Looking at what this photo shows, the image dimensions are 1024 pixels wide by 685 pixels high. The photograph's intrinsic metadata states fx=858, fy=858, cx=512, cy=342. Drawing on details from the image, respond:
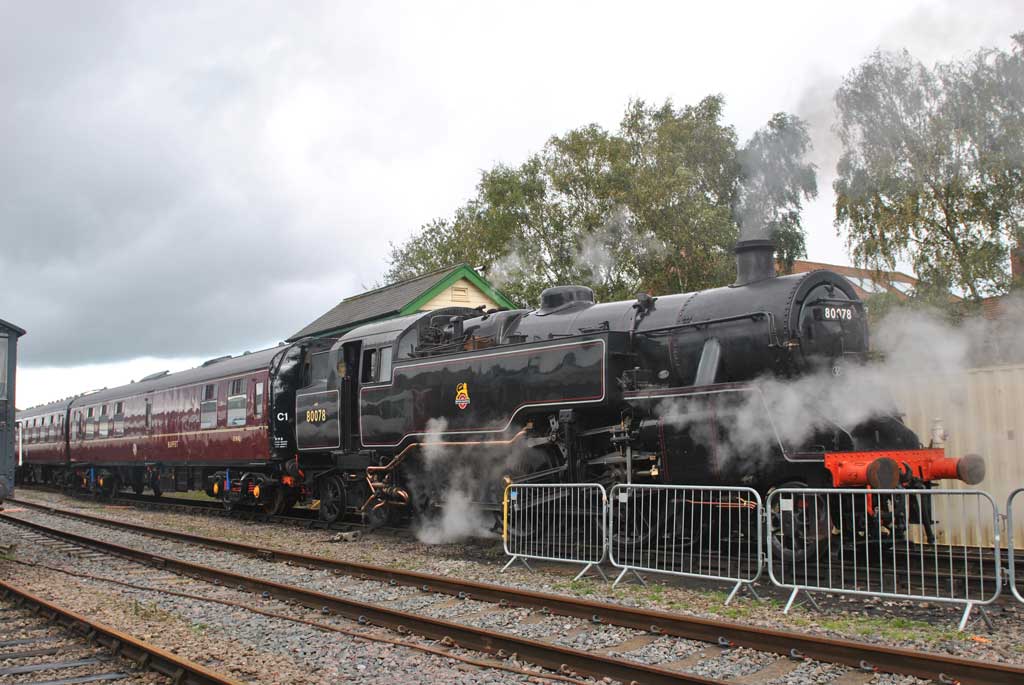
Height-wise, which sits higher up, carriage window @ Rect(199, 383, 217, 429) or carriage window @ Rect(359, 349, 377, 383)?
carriage window @ Rect(359, 349, 377, 383)

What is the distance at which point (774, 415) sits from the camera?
814 centimetres

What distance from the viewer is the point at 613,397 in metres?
9.37

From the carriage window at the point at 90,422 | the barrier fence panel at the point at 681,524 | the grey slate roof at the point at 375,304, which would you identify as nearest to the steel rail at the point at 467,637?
the barrier fence panel at the point at 681,524

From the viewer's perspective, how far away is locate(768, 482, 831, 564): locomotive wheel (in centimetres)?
743

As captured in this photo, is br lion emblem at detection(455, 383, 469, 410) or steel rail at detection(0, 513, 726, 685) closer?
steel rail at detection(0, 513, 726, 685)

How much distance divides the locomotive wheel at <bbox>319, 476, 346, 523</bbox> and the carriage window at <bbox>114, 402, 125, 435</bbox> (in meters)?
9.71

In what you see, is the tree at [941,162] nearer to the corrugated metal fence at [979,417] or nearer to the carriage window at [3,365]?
the corrugated metal fence at [979,417]

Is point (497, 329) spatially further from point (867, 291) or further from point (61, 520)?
point (867, 291)

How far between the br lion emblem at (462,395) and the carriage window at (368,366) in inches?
88.7

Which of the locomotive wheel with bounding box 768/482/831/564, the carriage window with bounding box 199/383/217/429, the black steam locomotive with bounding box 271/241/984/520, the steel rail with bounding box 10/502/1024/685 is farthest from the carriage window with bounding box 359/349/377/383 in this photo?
the locomotive wheel with bounding box 768/482/831/564

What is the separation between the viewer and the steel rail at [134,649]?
5.17 meters

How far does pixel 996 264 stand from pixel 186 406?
18.7 metres

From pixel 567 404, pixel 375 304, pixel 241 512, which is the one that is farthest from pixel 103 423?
pixel 567 404

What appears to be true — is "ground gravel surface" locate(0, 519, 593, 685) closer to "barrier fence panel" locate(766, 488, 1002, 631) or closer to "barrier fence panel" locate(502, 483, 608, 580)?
"barrier fence panel" locate(502, 483, 608, 580)
